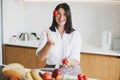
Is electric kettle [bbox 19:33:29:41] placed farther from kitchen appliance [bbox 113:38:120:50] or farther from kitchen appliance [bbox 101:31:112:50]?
kitchen appliance [bbox 113:38:120:50]

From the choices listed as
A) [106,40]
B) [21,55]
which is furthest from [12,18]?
[106,40]

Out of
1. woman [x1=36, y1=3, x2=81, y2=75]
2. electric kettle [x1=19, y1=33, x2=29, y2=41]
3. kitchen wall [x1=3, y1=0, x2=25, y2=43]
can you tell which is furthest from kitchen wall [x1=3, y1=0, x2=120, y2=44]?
woman [x1=36, y1=3, x2=81, y2=75]

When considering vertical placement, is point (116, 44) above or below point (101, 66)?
above

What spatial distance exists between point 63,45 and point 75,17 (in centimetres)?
136

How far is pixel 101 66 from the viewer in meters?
2.85

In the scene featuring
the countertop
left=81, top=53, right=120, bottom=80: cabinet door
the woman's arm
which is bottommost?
left=81, top=53, right=120, bottom=80: cabinet door

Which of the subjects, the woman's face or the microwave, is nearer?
the woman's face

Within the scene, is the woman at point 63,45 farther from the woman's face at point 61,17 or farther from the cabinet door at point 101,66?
the cabinet door at point 101,66

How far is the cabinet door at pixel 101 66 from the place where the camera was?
277 cm

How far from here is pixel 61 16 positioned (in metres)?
2.10

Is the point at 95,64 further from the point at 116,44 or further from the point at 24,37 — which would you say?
the point at 24,37

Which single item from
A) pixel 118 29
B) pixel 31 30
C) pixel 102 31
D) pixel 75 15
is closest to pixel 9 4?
Answer: pixel 31 30

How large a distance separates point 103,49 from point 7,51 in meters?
1.44

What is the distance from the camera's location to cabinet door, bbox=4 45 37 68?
3218 millimetres
